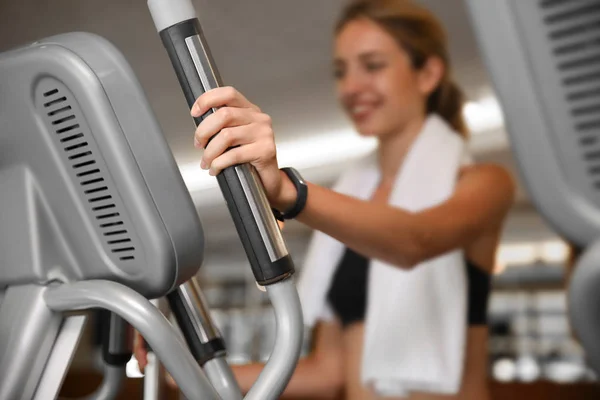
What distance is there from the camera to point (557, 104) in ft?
1.16

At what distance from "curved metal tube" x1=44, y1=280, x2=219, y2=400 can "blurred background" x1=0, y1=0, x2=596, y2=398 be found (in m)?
0.17

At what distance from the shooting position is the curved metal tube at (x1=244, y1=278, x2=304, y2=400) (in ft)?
1.72

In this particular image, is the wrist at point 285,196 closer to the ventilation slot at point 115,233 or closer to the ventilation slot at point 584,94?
the ventilation slot at point 115,233

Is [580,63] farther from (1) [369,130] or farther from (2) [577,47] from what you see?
(1) [369,130]

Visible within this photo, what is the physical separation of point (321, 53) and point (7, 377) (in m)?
2.45

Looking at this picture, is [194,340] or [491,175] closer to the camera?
[194,340]

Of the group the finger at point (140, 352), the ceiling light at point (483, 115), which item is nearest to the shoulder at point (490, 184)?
the finger at point (140, 352)

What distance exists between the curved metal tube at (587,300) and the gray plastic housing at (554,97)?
0.02 metres

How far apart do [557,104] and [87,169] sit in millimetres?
349

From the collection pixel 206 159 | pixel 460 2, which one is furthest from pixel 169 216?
pixel 460 2

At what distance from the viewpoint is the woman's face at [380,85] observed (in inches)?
53.9

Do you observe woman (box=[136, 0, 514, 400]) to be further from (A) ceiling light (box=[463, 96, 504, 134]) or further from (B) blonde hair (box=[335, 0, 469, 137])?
(A) ceiling light (box=[463, 96, 504, 134])

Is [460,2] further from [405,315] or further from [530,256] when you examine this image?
[530,256]

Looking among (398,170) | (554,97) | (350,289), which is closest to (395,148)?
(398,170)
